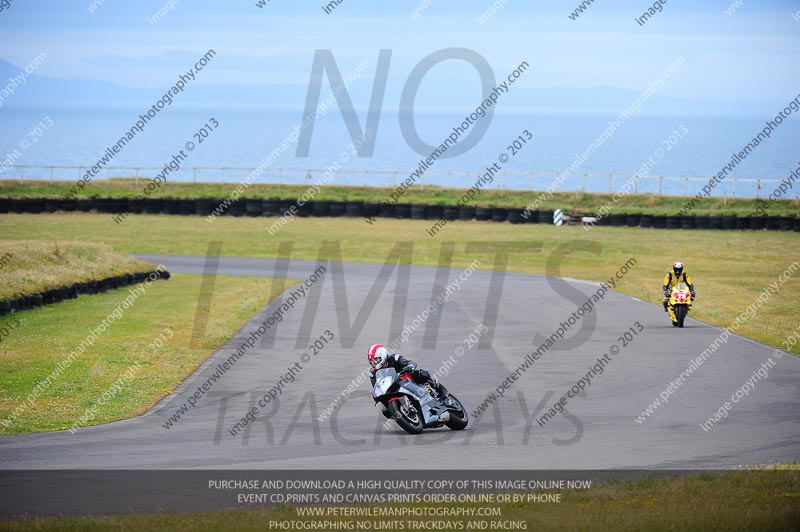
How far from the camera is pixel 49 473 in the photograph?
11852 millimetres

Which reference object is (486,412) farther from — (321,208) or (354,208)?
(321,208)

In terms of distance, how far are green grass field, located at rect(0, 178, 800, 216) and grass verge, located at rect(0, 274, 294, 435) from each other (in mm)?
33399

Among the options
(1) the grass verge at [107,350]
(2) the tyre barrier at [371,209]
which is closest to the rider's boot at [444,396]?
(1) the grass verge at [107,350]

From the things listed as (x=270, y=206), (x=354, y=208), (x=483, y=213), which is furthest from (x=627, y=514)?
(x=270, y=206)

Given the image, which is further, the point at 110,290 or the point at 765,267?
the point at 765,267

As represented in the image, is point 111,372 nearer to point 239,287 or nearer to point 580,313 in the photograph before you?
point 580,313

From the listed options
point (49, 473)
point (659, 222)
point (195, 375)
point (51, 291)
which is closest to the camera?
point (49, 473)

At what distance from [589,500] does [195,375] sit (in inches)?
448

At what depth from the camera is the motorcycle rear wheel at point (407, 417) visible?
46.0ft

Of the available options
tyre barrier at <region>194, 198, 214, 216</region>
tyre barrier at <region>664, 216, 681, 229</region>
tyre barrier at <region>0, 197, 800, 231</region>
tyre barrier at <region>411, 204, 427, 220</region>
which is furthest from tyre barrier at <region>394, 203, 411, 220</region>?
tyre barrier at <region>664, 216, 681, 229</region>

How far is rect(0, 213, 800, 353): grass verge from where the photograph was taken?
1597 inches

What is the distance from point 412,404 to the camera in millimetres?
14273

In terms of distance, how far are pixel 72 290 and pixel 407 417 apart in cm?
2235

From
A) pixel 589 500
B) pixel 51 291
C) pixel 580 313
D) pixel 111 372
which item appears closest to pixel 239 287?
pixel 51 291
